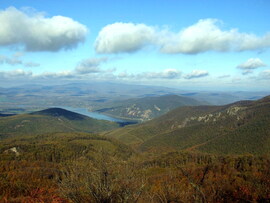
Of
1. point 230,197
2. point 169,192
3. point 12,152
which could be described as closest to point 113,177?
point 169,192

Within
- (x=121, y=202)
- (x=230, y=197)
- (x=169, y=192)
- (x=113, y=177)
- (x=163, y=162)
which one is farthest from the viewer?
(x=163, y=162)

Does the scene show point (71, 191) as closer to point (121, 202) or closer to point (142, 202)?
point (121, 202)

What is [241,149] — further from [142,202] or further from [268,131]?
[142,202]

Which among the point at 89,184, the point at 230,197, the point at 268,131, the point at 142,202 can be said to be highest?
the point at 89,184

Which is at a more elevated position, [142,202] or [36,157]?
[142,202]

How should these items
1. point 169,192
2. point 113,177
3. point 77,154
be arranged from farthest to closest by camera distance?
1. point 77,154
2. point 113,177
3. point 169,192

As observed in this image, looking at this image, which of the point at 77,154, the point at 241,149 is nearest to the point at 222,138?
the point at 241,149

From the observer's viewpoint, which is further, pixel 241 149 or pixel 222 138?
pixel 222 138

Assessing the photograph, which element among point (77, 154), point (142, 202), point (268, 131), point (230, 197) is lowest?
point (77, 154)

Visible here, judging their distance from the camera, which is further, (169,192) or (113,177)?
(113,177)
